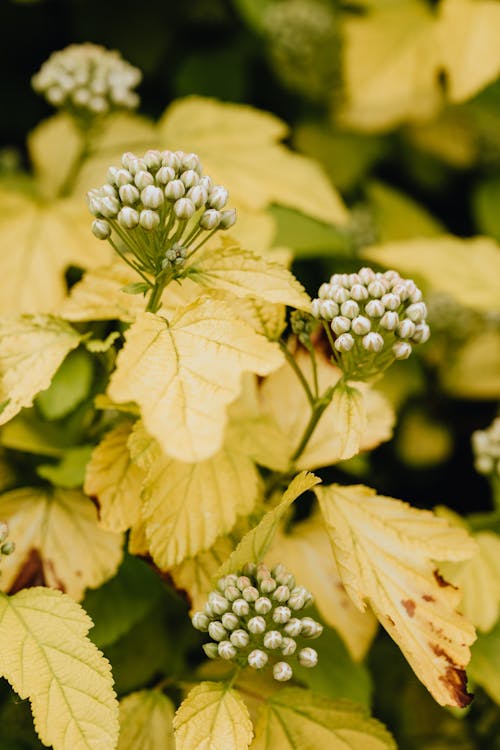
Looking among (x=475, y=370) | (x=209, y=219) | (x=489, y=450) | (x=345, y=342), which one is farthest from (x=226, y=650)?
(x=475, y=370)

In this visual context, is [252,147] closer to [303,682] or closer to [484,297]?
[484,297]

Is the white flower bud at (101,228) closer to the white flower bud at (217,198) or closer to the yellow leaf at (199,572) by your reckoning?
the white flower bud at (217,198)

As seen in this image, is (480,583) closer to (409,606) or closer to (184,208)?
(409,606)

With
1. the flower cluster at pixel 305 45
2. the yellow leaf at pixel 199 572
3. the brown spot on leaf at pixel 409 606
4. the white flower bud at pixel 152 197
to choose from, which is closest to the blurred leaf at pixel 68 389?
the yellow leaf at pixel 199 572

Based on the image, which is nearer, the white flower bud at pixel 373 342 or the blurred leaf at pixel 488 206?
the white flower bud at pixel 373 342

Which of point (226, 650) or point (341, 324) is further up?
point (341, 324)
